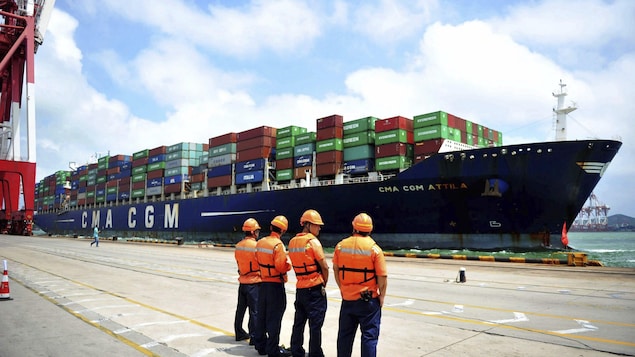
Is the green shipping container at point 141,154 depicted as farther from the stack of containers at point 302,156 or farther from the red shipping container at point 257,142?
the stack of containers at point 302,156

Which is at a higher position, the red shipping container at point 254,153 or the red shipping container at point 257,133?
the red shipping container at point 257,133

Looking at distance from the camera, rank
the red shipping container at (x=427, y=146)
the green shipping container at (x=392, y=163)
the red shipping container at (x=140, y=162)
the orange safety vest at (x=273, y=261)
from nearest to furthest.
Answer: the orange safety vest at (x=273, y=261), the red shipping container at (x=427, y=146), the green shipping container at (x=392, y=163), the red shipping container at (x=140, y=162)

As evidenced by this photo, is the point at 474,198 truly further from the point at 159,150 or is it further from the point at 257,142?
the point at 159,150

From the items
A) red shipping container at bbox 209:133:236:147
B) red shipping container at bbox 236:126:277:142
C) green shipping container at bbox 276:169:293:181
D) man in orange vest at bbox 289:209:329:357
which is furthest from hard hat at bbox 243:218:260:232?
red shipping container at bbox 209:133:236:147

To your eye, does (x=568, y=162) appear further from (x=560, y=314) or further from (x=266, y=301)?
(x=266, y=301)

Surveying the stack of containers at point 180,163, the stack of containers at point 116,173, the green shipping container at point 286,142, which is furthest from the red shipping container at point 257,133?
the stack of containers at point 116,173

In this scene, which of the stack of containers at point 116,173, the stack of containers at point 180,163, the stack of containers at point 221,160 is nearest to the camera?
the stack of containers at point 221,160

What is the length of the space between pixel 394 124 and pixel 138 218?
4149 cm

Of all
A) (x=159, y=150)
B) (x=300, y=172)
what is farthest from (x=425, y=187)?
(x=159, y=150)

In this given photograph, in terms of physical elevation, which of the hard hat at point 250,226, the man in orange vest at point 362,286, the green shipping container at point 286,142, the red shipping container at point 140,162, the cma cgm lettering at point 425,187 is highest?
the red shipping container at point 140,162

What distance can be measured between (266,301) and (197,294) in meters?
6.13

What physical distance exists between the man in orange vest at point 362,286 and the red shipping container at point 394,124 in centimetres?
2574

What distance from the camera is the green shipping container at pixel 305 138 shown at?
35.3 meters

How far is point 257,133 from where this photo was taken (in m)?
39.3
